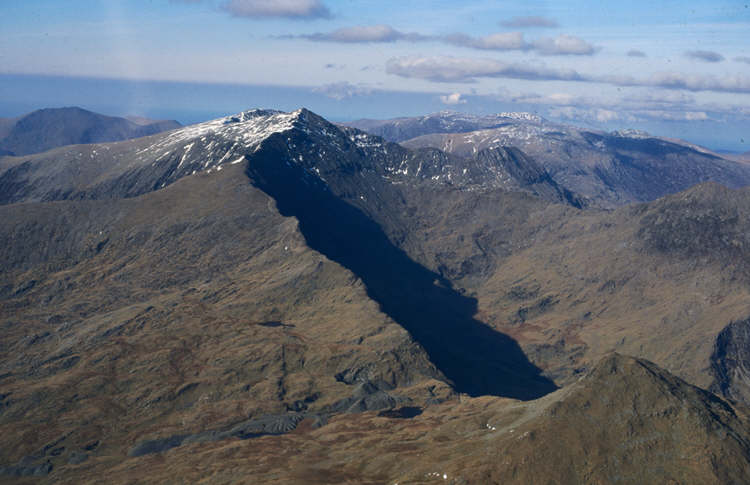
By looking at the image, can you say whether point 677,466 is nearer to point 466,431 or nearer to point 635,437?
point 635,437

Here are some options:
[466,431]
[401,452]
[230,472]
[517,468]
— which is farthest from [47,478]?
[517,468]

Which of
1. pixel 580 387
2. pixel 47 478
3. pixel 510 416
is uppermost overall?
pixel 580 387

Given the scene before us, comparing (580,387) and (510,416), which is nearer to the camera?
(580,387)

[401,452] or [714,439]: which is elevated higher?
[714,439]

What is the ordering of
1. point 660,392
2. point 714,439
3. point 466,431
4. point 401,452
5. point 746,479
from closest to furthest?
point 746,479 → point 714,439 → point 660,392 → point 401,452 → point 466,431

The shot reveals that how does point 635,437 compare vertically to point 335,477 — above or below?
above

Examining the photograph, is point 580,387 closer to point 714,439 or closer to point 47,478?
point 714,439

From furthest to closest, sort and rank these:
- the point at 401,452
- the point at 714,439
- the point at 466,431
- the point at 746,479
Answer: the point at 466,431 → the point at 401,452 → the point at 714,439 → the point at 746,479

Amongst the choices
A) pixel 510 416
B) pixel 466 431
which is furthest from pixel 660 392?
pixel 466 431

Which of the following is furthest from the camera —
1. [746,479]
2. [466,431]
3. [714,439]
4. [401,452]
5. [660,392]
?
[466,431]
